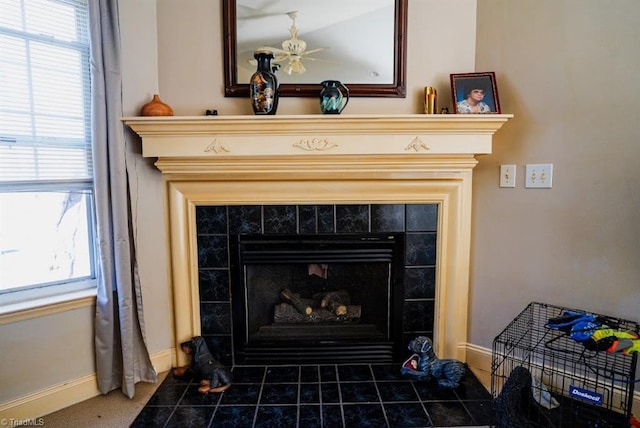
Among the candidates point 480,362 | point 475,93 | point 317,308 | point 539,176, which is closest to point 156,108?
point 317,308

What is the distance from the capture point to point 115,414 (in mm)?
1683

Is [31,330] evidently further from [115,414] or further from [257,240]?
[257,240]

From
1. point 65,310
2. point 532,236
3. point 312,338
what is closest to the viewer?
point 65,310

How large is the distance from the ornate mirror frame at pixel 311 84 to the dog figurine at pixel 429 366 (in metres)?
1.39

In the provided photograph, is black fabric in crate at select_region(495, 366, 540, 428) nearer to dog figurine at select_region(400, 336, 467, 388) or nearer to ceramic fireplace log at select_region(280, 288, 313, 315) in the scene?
dog figurine at select_region(400, 336, 467, 388)

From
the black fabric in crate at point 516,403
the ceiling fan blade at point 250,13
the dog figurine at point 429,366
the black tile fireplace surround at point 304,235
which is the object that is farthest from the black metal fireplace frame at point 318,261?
the ceiling fan blade at point 250,13

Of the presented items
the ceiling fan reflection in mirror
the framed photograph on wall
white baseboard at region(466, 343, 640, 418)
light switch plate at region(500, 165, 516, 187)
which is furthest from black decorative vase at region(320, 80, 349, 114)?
white baseboard at region(466, 343, 640, 418)

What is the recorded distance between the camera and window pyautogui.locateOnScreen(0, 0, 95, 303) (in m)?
1.61

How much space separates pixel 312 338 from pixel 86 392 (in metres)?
1.19

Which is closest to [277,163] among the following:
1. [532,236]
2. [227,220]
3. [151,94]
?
[227,220]

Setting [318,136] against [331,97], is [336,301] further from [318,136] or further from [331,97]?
[331,97]

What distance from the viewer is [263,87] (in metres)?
1.80

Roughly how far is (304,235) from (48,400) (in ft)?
4.80

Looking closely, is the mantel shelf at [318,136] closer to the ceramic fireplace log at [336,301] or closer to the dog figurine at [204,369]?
the ceramic fireplace log at [336,301]
